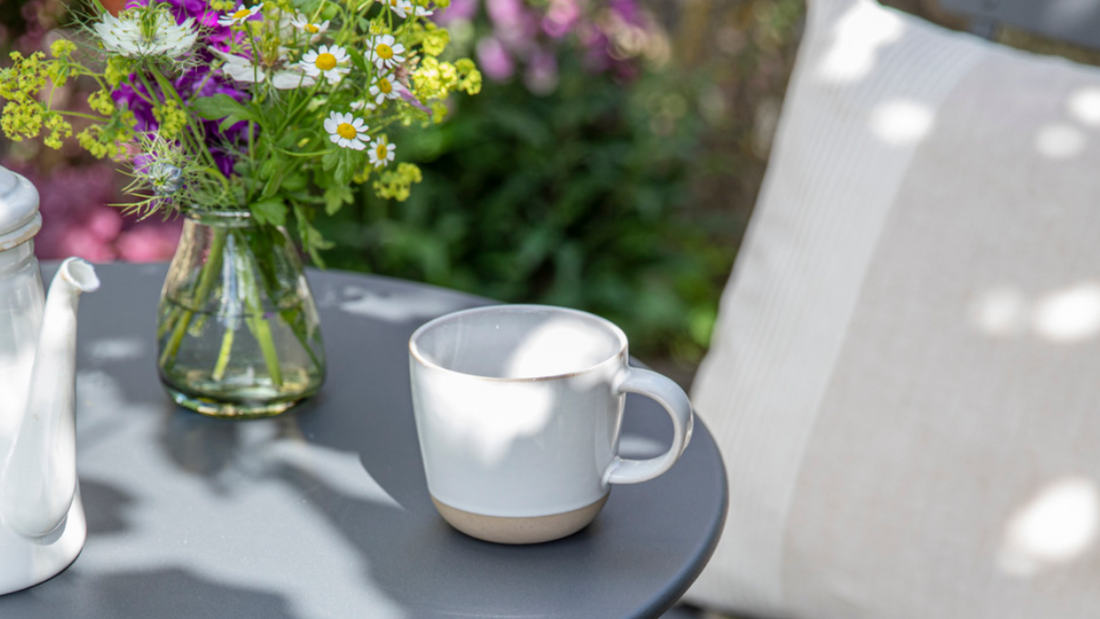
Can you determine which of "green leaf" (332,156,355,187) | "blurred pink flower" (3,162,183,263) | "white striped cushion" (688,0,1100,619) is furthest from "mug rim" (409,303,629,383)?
"blurred pink flower" (3,162,183,263)

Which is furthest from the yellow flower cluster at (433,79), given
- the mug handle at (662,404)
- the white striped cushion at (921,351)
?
the white striped cushion at (921,351)

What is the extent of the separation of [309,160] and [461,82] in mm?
122

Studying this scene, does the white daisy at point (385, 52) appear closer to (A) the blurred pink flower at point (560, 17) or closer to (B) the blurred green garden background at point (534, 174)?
(B) the blurred green garden background at point (534, 174)

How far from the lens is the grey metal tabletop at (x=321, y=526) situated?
0.60 m

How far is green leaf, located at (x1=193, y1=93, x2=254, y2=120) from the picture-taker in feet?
2.18

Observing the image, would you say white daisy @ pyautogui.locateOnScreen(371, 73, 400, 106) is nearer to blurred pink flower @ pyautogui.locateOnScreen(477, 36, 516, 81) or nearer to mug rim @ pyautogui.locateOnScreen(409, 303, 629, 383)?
mug rim @ pyautogui.locateOnScreen(409, 303, 629, 383)

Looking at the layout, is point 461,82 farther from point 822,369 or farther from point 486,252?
point 486,252

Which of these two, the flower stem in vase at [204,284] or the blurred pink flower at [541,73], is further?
the blurred pink flower at [541,73]

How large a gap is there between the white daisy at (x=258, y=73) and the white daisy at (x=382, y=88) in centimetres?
4

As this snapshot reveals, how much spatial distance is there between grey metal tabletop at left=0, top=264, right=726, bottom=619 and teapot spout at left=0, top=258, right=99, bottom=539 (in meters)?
0.06

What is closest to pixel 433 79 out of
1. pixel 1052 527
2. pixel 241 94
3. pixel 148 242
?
pixel 241 94

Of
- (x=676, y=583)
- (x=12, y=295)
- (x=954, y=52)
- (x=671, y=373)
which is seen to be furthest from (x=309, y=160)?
(x=671, y=373)

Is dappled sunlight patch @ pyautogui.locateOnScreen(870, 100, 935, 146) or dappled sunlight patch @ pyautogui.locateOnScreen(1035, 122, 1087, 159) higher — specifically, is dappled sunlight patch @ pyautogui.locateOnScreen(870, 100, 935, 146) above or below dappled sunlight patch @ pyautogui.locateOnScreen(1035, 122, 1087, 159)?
below

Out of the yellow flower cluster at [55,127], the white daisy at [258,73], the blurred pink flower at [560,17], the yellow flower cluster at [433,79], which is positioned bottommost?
the blurred pink flower at [560,17]
